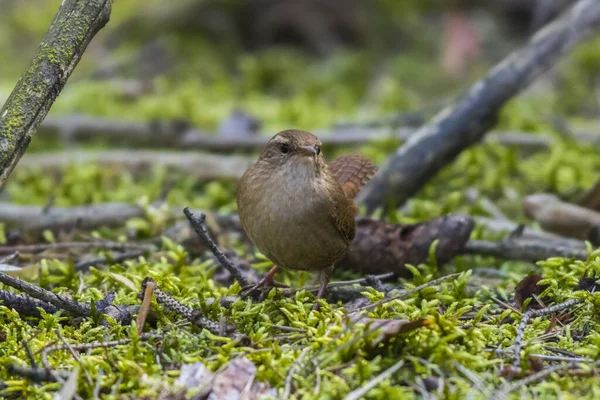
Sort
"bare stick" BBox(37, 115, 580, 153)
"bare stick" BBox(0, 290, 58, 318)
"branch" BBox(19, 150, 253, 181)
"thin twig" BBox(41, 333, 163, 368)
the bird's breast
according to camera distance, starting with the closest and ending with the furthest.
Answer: "thin twig" BBox(41, 333, 163, 368)
"bare stick" BBox(0, 290, 58, 318)
the bird's breast
"branch" BBox(19, 150, 253, 181)
"bare stick" BBox(37, 115, 580, 153)

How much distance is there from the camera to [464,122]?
4816 mm

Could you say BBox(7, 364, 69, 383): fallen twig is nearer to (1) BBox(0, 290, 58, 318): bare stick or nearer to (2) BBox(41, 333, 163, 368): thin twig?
(2) BBox(41, 333, 163, 368): thin twig

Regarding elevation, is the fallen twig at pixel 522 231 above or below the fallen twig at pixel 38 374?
below

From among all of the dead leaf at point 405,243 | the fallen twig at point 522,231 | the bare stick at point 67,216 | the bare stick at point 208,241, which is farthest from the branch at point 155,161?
the bare stick at point 208,241

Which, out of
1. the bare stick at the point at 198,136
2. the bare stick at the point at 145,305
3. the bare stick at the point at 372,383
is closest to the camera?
the bare stick at the point at 372,383

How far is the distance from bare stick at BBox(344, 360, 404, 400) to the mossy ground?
0.9 inches

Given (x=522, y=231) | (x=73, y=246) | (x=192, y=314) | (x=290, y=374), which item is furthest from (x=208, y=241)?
(x=522, y=231)

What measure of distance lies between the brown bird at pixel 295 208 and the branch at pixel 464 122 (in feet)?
4.30

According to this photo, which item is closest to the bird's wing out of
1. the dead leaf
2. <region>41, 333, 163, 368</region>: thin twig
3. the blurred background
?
the dead leaf

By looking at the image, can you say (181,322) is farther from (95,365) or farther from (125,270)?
(125,270)

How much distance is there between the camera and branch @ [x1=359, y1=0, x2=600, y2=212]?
15.5ft

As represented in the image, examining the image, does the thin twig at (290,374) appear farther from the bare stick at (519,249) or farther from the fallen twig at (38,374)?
the bare stick at (519,249)

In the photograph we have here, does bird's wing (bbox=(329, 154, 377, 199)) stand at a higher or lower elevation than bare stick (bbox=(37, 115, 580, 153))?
lower

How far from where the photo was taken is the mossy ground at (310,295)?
94.8 inches
